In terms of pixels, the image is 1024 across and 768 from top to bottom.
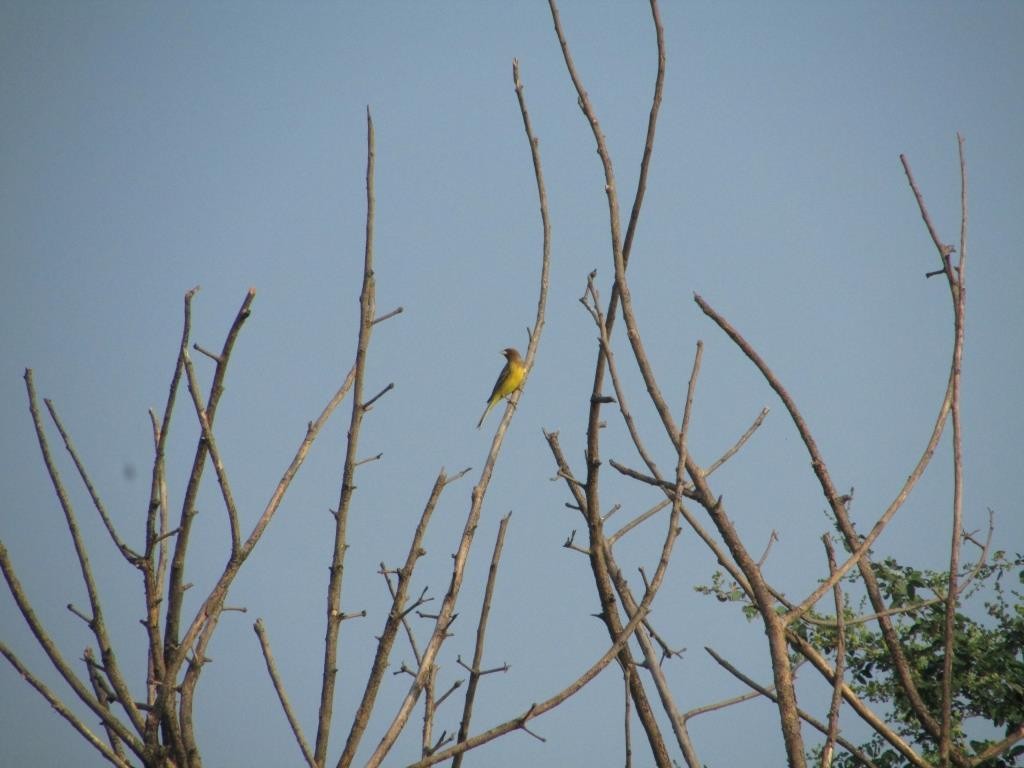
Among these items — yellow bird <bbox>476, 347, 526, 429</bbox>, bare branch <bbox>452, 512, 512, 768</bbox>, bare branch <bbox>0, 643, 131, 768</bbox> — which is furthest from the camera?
yellow bird <bbox>476, 347, 526, 429</bbox>

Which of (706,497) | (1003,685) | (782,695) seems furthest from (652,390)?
(1003,685)

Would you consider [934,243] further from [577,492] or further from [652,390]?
[577,492]

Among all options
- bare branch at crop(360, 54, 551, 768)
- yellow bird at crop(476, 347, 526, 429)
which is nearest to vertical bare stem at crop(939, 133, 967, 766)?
bare branch at crop(360, 54, 551, 768)

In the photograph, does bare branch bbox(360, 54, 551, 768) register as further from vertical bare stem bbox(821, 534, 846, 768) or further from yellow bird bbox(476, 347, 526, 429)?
yellow bird bbox(476, 347, 526, 429)

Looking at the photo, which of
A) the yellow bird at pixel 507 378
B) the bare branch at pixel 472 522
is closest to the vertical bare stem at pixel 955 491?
the bare branch at pixel 472 522

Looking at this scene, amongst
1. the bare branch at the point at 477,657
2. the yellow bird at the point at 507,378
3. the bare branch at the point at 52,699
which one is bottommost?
the bare branch at the point at 52,699

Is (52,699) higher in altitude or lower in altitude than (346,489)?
lower

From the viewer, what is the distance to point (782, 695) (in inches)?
94.3

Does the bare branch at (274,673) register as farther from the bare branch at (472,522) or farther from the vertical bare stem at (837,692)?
the vertical bare stem at (837,692)

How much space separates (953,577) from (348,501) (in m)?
1.49

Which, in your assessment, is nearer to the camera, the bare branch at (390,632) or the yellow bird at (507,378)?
the bare branch at (390,632)

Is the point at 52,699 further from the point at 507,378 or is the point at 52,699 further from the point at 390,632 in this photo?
the point at 507,378

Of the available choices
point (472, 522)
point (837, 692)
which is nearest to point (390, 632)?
point (472, 522)

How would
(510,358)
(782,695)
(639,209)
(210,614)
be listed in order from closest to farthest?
(210,614) → (782,695) → (639,209) → (510,358)
